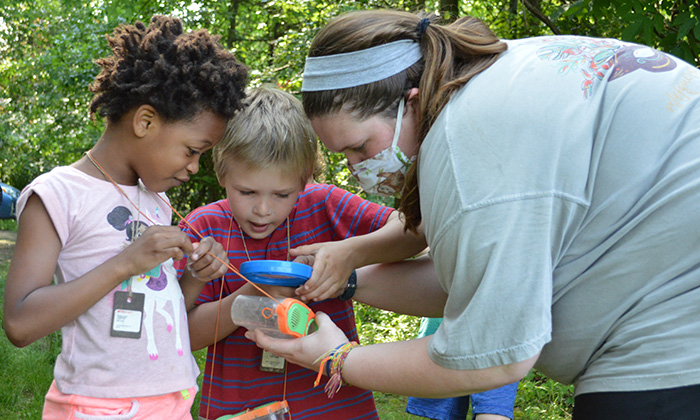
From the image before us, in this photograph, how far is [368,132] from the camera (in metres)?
1.70

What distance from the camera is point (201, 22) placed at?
26.6ft

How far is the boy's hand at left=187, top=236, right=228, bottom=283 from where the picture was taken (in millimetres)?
2076

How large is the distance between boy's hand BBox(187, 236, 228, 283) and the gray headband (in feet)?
2.30

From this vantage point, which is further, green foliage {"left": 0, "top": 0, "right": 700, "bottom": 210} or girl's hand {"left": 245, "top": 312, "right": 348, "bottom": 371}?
green foliage {"left": 0, "top": 0, "right": 700, "bottom": 210}

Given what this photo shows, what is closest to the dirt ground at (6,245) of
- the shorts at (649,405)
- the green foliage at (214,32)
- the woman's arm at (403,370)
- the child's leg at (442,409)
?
the green foliage at (214,32)

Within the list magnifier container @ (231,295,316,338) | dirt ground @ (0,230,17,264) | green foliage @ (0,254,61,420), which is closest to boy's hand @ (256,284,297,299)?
magnifier container @ (231,295,316,338)

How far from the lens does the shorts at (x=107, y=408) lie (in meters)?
1.84

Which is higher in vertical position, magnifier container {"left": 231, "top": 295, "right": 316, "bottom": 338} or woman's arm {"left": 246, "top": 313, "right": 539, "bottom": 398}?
woman's arm {"left": 246, "top": 313, "right": 539, "bottom": 398}

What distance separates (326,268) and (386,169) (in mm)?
465

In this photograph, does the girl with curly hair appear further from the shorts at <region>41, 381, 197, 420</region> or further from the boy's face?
the boy's face

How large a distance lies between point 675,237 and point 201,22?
7639mm

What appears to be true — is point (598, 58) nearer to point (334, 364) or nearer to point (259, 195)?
point (334, 364)

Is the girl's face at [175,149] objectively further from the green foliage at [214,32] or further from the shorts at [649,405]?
the shorts at [649,405]

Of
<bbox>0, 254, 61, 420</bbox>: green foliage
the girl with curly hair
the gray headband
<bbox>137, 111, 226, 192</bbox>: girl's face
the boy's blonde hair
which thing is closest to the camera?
the gray headband
